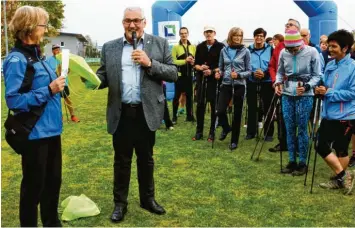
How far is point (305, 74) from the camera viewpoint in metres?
5.41

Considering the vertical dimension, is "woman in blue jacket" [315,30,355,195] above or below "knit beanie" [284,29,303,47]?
below

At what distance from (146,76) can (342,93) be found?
2.15 metres

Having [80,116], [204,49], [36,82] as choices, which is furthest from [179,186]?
[80,116]

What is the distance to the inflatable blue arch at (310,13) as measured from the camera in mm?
11852

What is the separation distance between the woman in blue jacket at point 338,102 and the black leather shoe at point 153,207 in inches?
76.6

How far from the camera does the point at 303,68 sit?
5.38m

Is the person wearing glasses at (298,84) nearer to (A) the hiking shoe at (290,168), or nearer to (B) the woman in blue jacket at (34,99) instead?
(A) the hiking shoe at (290,168)

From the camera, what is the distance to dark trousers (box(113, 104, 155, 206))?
13.2 ft

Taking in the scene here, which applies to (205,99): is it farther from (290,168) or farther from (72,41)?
(72,41)

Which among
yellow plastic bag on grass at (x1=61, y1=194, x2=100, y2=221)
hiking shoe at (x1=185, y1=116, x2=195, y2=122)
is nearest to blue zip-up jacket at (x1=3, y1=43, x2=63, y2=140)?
yellow plastic bag on grass at (x1=61, y1=194, x2=100, y2=221)

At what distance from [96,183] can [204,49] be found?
3491 mm

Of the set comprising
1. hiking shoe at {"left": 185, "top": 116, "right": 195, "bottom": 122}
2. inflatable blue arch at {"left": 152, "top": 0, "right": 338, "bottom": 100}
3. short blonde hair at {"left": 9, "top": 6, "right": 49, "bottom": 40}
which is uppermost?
inflatable blue arch at {"left": 152, "top": 0, "right": 338, "bottom": 100}

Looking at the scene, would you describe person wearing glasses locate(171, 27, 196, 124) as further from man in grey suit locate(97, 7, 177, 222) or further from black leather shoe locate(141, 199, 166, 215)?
black leather shoe locate(141, 199, 166, 215)

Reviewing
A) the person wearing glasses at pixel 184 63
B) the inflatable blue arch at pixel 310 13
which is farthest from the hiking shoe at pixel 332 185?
the inflatable blue arch at pixel 310 13
